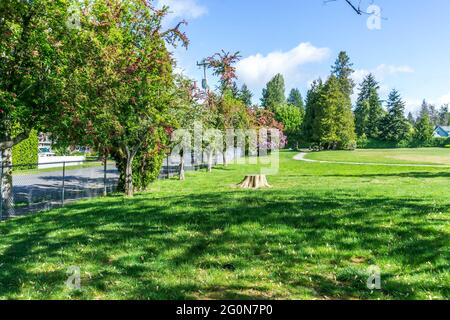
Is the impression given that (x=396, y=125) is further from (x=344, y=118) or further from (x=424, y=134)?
(x=344, y=118)

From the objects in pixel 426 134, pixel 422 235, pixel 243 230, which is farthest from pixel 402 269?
pixel 426 134

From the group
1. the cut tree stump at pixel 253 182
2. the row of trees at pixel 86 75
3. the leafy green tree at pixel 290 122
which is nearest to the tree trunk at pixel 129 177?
the row of trees at pixel 86 75

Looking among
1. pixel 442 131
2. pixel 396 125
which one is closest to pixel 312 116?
pixel 396 125

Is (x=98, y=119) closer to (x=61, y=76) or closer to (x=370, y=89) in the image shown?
(x=61, y=76)

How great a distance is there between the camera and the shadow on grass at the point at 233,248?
15.6ft

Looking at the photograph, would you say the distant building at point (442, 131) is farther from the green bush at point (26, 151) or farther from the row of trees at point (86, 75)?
the row of trees at point (86, 75)

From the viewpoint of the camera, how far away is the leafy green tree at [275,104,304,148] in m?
83.1

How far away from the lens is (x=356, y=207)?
8.13 m

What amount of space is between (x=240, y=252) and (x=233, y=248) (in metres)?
0.20

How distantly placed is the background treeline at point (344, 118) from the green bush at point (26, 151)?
1927 inches

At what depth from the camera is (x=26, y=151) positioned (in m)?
30.9

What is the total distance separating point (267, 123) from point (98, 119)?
23.9 metres

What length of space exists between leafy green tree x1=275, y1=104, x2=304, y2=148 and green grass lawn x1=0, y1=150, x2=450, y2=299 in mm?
74547

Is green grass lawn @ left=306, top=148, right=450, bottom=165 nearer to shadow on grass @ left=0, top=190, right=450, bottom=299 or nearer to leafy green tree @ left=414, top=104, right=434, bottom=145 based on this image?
shadow on grass @ left=0, top=190, right=450, bottom=299
